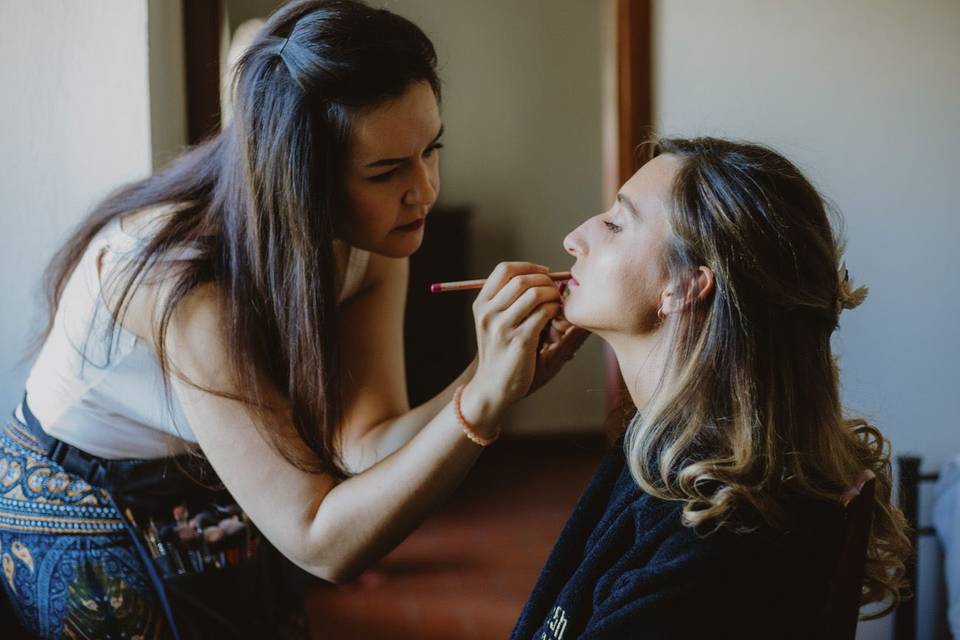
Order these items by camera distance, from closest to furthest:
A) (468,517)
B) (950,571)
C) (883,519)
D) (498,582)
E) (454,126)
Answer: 1. (883,519)
2. (950,571)
3. (454,126)
4. (498,582)
5. (468,517)

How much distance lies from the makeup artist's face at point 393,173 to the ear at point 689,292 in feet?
1.08

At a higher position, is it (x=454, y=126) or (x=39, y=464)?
(x=454, y=126)

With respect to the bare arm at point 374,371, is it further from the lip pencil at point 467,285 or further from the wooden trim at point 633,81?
the wooden trim at point 633,81

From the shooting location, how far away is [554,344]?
3.71 ft

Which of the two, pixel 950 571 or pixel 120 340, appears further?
pixel 950 571

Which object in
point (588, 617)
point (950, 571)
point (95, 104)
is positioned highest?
point (95, 104)

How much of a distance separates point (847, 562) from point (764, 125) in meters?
1.30

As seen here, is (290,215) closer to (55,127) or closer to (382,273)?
(382,273)

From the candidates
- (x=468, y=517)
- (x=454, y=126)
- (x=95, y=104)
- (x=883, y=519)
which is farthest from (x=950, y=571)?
(x=95, y=104)

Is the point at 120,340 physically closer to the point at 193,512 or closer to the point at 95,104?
the point at 193,512

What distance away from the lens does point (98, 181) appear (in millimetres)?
1636

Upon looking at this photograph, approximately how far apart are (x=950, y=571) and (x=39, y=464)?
5.85 feet

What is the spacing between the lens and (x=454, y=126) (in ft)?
7.17

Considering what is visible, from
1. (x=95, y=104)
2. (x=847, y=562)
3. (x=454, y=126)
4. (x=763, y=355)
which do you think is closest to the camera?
(x=847, y=562)
